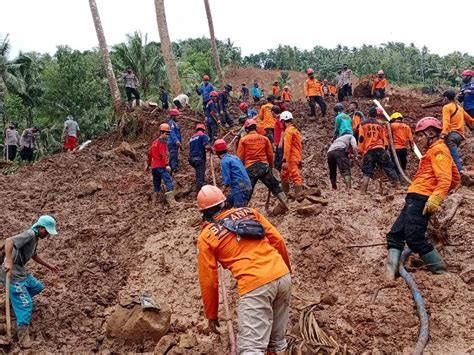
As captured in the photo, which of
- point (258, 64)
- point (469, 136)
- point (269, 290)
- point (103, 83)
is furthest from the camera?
point (258, 64)

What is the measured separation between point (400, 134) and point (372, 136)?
918 millimetres

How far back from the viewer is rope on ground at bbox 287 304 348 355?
14.5 ft

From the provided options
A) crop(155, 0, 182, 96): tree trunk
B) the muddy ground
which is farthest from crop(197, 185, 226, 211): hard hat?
crop(155, 0, 182, 96): tree trunk

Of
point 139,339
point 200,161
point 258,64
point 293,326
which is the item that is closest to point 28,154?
point 200,161

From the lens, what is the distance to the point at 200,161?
8898 mm

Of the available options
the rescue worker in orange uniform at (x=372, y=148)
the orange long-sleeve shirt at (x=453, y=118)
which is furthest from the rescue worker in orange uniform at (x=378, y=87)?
the orange long-sleeve shirt at (x=453, y=118)

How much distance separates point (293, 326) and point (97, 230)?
5025 millimetres

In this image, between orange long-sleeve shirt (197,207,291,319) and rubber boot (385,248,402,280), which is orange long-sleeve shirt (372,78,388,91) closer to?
rubber boot (385,248,402,280)

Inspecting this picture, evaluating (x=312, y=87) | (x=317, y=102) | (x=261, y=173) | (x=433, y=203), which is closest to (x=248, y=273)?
(x=433, y=203)

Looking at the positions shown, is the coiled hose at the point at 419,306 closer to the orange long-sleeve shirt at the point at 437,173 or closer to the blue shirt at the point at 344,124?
the orange long-sleeve shirt at the point at 437,173

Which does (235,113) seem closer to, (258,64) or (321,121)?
(321,121)

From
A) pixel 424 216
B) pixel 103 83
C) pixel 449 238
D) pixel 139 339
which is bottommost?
pixel 139 339

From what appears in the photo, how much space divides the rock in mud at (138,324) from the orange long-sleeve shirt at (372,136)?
4765 mm

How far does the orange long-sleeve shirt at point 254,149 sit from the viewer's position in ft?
24.6
